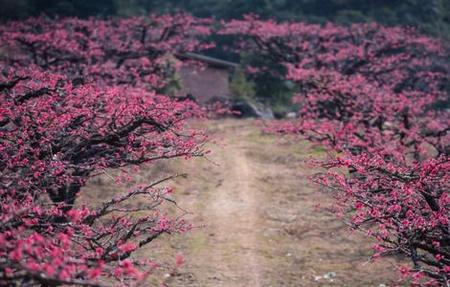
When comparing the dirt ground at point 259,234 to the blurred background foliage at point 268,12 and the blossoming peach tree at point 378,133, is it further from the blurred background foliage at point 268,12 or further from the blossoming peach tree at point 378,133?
the blurred background foliage at point 268,12

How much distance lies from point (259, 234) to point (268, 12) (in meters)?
31.7

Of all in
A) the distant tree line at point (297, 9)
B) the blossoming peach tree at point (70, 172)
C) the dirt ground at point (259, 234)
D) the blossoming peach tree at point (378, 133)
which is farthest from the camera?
the distant tree line at point (297, 9)

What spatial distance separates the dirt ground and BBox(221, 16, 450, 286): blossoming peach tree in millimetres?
1046

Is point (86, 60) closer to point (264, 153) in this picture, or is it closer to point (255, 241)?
point (264, 153)

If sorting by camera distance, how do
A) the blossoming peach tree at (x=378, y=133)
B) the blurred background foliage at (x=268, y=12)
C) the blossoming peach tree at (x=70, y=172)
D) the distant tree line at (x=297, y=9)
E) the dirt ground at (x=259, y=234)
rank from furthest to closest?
the distant tree line at (x=297, y=9)
the blurred background foliage at (x=268, y=12)
the dirt ground at (x=259, y=234)
the blossoming peach tree at (x=378, y=133)
the blossoming peach tree at (x=70, y=172)

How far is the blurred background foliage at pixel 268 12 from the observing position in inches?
1398

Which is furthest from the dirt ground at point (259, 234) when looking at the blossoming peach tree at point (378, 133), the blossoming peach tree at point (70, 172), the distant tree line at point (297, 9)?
the distant tree line at point (297, 9)

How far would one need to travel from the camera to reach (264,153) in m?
24.7

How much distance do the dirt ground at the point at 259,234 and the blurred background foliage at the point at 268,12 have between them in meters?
13.2

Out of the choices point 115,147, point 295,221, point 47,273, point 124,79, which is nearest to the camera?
point 47,273

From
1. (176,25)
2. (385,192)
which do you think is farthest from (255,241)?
(176,25)

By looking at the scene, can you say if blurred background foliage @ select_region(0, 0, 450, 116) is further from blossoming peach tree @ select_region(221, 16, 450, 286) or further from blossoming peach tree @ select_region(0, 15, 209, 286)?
blossoming peach tree @ select_region(0, 15, 209, 286)

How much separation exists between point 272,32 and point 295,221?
18.9 metres

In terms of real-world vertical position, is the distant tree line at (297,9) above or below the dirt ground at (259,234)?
above
